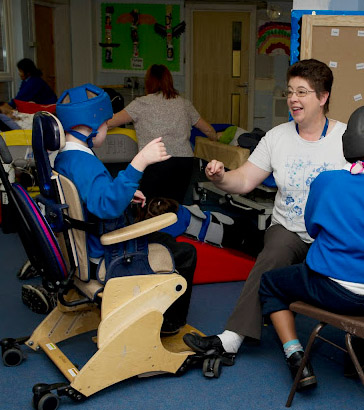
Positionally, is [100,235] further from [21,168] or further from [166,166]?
[21,168]

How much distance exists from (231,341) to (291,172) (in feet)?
2.68

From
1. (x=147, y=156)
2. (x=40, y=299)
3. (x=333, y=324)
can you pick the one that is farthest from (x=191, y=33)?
(x=333, y=324)

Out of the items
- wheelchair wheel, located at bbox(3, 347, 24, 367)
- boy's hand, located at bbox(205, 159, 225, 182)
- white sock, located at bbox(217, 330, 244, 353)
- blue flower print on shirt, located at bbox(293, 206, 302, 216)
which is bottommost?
wheelchair wheel, located at bbox(3, 347, 24, 367)

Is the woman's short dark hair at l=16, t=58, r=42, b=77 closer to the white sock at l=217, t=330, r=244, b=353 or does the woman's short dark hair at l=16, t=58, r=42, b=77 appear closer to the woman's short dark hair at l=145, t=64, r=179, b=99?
the woman's short dark hair at l=145, t=64, r=179, b=99

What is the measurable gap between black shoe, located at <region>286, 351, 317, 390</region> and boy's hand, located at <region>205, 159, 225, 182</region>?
0.84m

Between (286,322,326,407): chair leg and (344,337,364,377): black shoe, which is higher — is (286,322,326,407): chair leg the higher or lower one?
the higher one

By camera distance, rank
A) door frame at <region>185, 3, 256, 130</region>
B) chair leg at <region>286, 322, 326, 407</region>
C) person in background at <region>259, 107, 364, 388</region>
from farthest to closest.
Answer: door frame at <region>185, 3, 256, 130</region> < chair leg at <region>286, 322, 326, 407</region> < person in background at <region>259, 107, 364, 388</region>

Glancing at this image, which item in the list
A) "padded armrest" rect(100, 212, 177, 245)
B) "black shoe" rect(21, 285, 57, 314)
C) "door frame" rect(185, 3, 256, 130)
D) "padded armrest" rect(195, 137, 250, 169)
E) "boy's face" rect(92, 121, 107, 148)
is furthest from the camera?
"door frame" rect(185, 3, 256, 130)

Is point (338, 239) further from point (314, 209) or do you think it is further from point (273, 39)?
point (273, 39)

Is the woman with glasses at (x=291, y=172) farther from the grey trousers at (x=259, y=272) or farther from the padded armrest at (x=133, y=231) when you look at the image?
the padded armrest at (x=133, y=231)

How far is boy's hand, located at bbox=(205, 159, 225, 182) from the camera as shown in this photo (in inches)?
107

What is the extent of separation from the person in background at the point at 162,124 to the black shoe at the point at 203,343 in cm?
206

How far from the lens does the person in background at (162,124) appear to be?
460 centimetres

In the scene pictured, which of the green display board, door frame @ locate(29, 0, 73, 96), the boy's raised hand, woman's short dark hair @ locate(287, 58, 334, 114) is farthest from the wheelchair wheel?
the green display board
